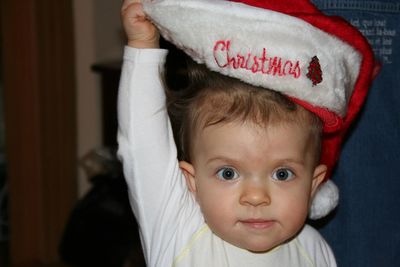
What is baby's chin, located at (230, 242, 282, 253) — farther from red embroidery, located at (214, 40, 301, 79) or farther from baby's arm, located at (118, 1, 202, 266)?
red embroidery, located at (214, 40, 301, 79)

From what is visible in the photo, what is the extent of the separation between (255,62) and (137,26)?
0.69ft

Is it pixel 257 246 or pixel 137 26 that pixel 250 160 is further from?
pixel 137 26

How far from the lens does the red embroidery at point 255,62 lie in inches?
44.1

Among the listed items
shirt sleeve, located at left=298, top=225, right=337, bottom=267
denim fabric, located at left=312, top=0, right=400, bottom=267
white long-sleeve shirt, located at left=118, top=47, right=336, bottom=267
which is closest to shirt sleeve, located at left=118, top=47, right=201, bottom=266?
white long-sleeve shirt, located at left=118, top=47, right=336, bottom=267

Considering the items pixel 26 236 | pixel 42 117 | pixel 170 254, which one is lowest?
pixel 26 236

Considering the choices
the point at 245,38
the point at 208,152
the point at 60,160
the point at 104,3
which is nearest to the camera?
the point at 245,38

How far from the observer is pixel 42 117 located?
2.99 metres

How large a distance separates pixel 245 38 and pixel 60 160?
6.93 ft

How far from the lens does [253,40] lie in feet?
3.66

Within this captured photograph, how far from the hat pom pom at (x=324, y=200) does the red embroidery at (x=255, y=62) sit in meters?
0.35

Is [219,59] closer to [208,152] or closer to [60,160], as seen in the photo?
[208,152]

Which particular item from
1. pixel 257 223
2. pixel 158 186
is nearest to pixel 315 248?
pixel 257 223

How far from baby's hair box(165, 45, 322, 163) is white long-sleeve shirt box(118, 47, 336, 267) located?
49 millimetres

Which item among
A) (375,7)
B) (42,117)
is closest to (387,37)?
(375,7)
